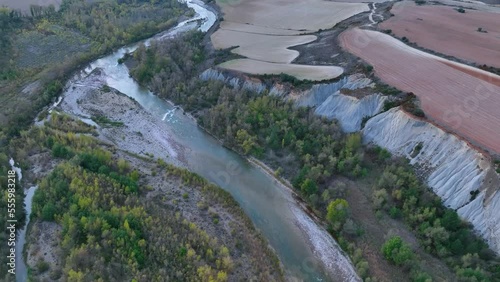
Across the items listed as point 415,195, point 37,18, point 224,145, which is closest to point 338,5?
point 224,145

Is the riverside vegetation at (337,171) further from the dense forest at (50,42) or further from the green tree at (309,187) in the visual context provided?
the dense forest at (50,42)

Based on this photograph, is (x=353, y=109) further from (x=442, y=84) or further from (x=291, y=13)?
(x=291, y=13)

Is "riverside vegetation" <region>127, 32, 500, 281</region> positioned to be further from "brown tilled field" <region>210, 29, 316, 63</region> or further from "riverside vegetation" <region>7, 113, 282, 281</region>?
"brown tilled field" <region>210, 29, 316, 63</region>

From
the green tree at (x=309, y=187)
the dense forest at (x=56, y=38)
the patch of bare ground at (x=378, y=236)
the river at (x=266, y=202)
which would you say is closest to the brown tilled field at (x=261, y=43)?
the river at (x=266, y=202)

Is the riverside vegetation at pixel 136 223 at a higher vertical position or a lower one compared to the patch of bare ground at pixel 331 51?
lower

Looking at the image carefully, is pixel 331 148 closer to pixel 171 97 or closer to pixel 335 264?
pixel 335 264

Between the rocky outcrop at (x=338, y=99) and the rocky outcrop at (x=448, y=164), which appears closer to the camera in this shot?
the rocky outcrop at (x=448, y=164)
